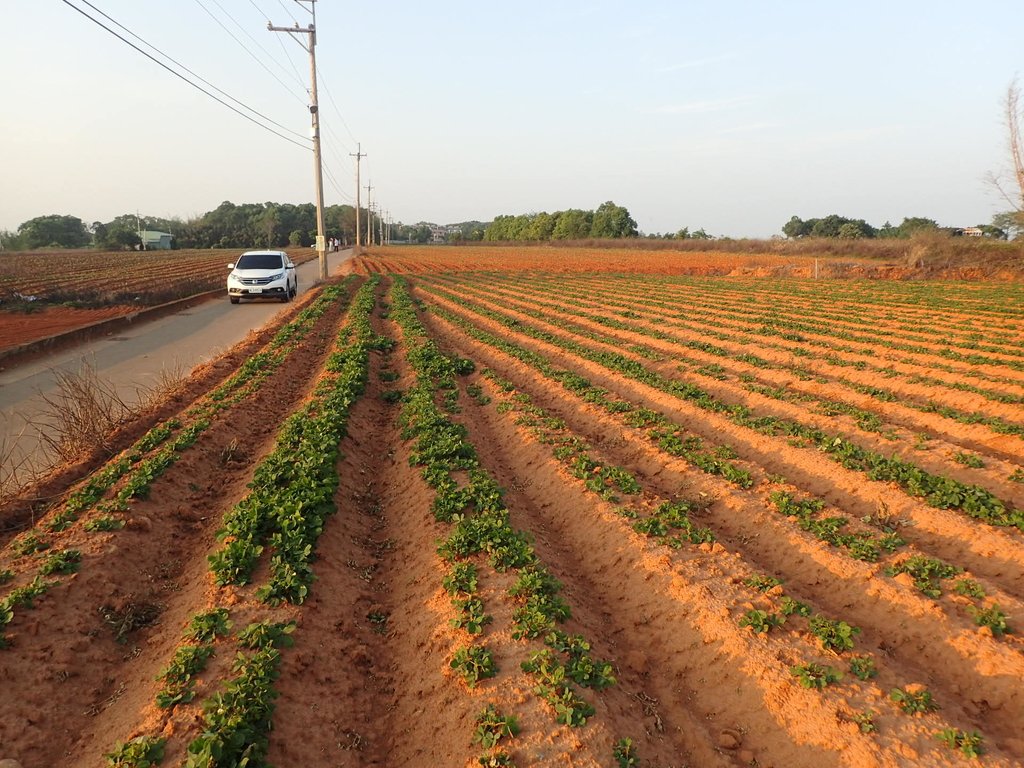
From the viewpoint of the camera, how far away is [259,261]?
2523 centimetres

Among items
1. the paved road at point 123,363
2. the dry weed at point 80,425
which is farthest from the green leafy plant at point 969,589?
the dry weed at point 80,425

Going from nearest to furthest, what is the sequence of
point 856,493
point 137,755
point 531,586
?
point 137,755
point 531,586
point 856,493

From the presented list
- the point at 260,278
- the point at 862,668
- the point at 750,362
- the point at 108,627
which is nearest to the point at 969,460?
the point at 862,668

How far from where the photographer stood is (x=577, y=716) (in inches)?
134

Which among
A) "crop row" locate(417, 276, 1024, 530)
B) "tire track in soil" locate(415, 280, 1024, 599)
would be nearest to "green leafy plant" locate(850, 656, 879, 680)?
"tire track in soil" locate(415, 280, 1024, 599)

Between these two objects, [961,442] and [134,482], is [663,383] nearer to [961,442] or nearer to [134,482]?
[961,442]

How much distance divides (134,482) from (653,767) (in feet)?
17.4

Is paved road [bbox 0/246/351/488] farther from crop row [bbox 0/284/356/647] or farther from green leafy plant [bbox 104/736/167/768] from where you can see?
green leafy plant [bbox 104/736/167/768]

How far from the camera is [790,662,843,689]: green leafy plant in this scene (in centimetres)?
375

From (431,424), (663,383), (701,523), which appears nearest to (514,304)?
(663,383)

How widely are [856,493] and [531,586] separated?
3.98m

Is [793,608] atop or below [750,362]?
below

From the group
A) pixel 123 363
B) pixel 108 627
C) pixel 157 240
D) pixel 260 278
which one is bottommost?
pixel 108 627

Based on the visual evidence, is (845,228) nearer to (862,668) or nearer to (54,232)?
(862,668)
